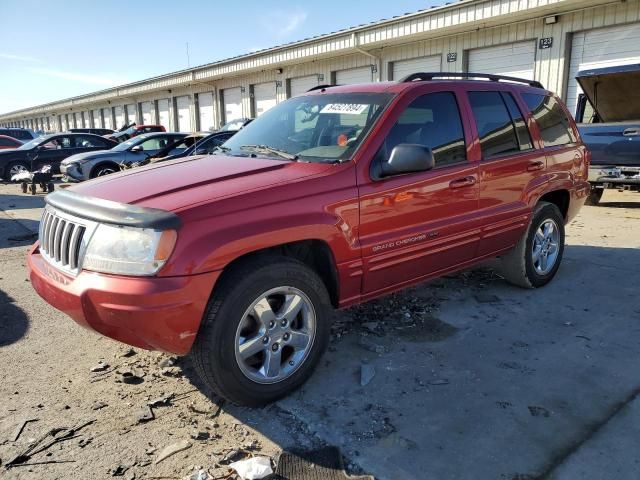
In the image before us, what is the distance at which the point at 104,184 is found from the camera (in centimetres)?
320

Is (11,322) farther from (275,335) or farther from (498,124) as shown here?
(498,124)

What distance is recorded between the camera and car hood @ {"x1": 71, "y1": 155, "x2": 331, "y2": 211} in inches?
109

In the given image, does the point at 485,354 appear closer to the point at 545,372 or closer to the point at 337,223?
the point at 545,372

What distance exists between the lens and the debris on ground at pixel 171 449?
257 centimetres

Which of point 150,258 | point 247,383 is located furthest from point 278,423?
point 150,258

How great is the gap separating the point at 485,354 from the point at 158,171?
8.44ft

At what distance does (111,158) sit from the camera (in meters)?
13.4

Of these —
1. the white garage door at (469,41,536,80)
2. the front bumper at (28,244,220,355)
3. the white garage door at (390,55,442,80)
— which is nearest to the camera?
the front bumper at (28,244,220,355)

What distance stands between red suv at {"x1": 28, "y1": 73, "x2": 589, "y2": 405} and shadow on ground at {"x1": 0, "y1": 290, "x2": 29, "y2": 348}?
1021 mm

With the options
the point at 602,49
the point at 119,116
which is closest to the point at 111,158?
the point at 602,49

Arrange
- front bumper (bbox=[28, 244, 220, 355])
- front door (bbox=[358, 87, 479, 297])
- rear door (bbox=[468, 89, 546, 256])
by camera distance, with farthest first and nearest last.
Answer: rear door (bbox=[468, 89, 546, 256]), front door (bbox=[358, 87, 479, 297]), front bumper (bbox=[28, 244, 220, 355])

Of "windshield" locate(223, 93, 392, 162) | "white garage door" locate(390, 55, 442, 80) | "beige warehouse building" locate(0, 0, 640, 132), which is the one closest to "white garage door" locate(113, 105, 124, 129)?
"beige warehouse building" locate(0, 0, 640, 132)

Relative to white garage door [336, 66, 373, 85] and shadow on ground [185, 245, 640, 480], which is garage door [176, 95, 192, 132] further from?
shadow on ground [185, 245, 640, 480]

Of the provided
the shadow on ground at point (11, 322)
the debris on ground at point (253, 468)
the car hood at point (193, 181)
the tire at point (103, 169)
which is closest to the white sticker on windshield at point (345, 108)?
the car hood at point (193, 181)
